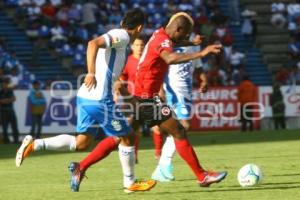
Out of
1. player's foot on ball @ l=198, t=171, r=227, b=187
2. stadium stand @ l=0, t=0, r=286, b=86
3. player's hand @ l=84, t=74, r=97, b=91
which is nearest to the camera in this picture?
player's hand @ l=84, t=74, r=97, b=91

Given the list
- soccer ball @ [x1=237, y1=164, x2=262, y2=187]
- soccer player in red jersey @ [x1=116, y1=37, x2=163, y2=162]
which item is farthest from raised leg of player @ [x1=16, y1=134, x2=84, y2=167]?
soccer player in red jersey @ [x1=116, y1=37, x2=163, y2=162]

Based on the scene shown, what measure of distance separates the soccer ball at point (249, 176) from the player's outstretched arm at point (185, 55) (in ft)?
5.96

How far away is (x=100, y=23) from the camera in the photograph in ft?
111

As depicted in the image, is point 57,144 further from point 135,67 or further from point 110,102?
point 135,67

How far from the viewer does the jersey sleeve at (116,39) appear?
10.6 m

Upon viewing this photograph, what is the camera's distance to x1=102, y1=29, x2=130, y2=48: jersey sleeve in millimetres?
10570

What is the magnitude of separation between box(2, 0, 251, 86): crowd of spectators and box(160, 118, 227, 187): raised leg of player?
63.7ft

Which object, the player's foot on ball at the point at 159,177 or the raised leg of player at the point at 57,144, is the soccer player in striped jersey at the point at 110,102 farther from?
the player's foot on ball at the point at 159,177

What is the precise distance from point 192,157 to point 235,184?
909mm

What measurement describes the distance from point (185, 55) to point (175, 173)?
144 inches

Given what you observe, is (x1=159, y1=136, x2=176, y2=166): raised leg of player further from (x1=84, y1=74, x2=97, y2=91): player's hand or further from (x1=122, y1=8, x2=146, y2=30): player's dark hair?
(x1=84, y1=74, x2=97, y2=91): player's hand

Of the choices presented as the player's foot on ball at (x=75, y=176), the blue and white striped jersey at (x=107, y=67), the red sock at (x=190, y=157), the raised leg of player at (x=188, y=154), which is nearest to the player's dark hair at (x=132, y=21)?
the blue and white striped jersey at (x=107, y=67)

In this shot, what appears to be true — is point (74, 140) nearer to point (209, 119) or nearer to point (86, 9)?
point (209, 119)

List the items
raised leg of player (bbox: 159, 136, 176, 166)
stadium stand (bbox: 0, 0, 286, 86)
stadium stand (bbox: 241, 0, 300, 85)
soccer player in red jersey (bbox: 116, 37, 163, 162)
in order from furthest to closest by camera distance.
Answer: stadium stand (bbox: 241, 0, 300, 85)
stadium stand (bbox: 0, 0, 286, 86)
soccer player in red jersey (bbox: 116, 37, 163, 162)
raised leg of player (bbox: 159, 136, 176, 166)
